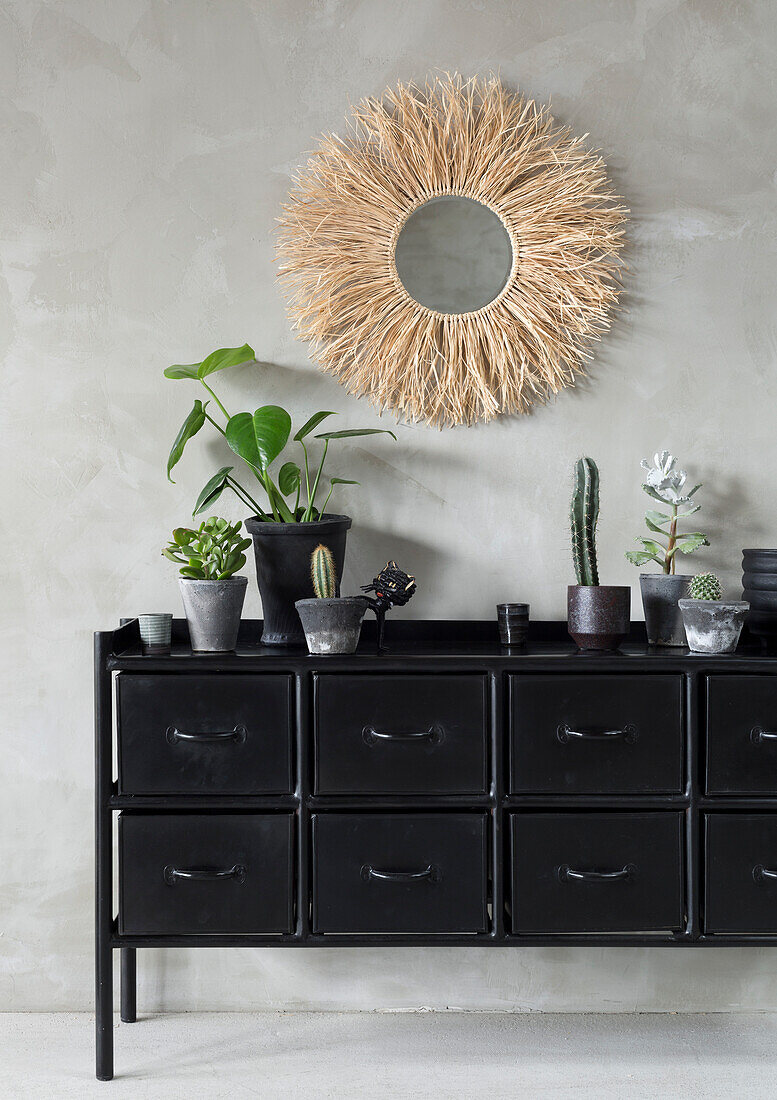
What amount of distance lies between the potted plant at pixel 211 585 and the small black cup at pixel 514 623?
0.53 m

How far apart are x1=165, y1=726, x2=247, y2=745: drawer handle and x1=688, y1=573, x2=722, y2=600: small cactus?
0.90m

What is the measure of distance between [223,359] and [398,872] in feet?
3.63

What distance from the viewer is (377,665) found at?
163 centimetres

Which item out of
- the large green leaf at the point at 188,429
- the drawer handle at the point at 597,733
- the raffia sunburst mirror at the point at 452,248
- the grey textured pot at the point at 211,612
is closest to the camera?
the drawer handle at the point at 597,733

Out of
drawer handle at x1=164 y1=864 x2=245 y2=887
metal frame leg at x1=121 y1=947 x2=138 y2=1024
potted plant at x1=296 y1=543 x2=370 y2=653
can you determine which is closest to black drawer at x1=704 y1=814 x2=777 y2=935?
potted plant at x1=296 y1=543 x2=370 y2=653

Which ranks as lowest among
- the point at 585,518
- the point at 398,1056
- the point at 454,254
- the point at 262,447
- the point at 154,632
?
the point at 398,1056

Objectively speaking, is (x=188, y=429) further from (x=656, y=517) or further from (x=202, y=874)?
(x=656, y=517)

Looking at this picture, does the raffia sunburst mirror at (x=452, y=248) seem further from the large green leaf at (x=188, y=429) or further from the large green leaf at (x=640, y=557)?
the large green leaf at (x=640, y=557)

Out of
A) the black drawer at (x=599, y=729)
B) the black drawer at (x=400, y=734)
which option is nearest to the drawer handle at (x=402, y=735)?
the black drawer at (x=400, y=734)

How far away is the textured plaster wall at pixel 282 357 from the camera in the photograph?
2002 millimetres

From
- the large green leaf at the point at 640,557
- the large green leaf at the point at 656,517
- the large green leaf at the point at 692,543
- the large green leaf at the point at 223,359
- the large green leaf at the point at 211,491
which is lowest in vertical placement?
the large green leaf at the point at 640,557

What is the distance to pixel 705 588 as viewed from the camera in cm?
Answer: 170

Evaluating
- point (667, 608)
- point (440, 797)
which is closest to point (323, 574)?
point (440, 797)

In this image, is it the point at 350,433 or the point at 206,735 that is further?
the point at 350,433
